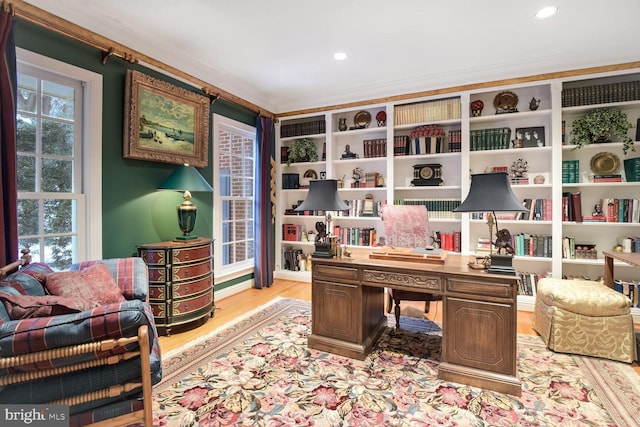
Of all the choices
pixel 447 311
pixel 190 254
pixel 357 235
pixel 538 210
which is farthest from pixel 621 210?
pixel 190 254

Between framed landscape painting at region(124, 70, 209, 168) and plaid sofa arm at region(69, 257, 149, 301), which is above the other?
framed landscape painting at region(124, 70, 209, 168)

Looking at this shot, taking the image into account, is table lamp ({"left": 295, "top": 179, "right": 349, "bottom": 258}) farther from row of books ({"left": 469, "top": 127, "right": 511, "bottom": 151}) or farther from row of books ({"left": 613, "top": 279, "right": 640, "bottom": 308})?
row of books ({"left": 613, "top": 279, "right": 640, "bottom": 308})

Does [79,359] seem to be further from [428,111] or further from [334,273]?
[428,111]

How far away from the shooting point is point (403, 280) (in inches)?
89.0

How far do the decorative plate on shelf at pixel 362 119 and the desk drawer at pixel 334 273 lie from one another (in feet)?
8.52

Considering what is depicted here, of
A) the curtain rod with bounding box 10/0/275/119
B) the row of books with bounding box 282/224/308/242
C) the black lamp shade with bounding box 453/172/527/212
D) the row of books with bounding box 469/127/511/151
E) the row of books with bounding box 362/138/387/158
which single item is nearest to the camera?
the black lamp shade with bounding box 453/172/527/212

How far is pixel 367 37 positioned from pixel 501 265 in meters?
2.31

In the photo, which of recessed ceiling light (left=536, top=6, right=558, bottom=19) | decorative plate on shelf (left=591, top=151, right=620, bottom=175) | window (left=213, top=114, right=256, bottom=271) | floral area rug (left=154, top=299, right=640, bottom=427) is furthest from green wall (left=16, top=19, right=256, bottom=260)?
decorative plate on shelf (left=591, top=151, right=620, bottom=175)

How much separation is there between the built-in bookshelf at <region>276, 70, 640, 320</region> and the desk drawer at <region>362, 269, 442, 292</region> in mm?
1031

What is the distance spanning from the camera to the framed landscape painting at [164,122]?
2844 millimetres

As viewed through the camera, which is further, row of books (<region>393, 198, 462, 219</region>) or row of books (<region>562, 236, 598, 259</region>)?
row of books (<region>393, 198, 462, 219</region>)

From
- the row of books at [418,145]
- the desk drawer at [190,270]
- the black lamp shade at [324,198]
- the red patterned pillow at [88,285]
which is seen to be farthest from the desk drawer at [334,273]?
the row of books at [418,145]

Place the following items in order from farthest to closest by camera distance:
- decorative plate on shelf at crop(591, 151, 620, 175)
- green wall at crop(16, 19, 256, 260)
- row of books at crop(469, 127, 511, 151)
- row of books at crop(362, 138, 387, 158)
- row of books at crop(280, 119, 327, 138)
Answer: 1. row of books at crop(280, 119, 327, 138)
2. row of books at crop(362, 138, 387, 158)
3. row of books at crop(469, 127, 511, 151)
4. decorative plate on shelf at crop(591, 151, 620, 175)
5. green wall at crop(16, 19, 256, 260)

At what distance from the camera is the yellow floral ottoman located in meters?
2.40
